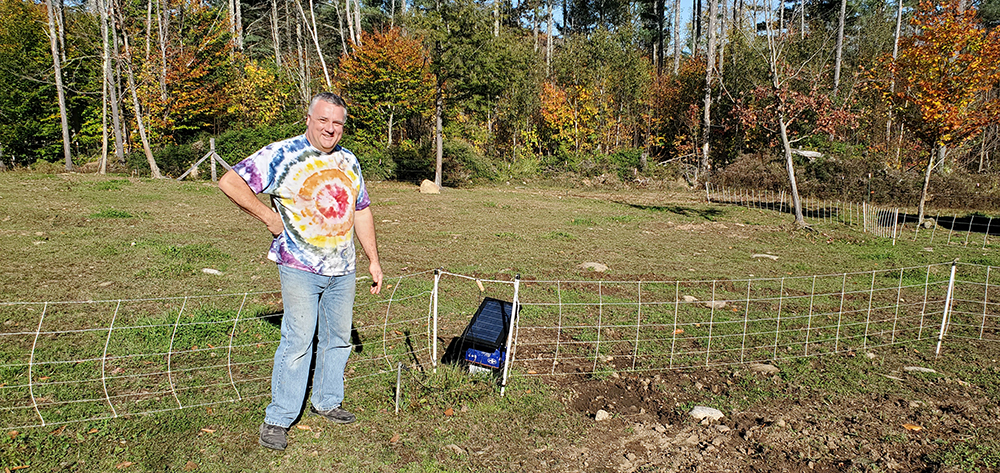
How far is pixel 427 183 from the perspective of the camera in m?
22.6

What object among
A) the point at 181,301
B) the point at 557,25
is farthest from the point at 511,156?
the point at 181,301

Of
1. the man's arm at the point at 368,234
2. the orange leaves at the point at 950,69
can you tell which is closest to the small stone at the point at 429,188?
the orange leaves at the point at 950,69

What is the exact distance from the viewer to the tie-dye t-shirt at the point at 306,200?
3340 millimetres

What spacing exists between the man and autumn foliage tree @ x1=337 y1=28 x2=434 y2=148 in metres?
24.8

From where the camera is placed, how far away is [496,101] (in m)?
31.3

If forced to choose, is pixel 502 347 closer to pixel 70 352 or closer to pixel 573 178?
pixel 70 352

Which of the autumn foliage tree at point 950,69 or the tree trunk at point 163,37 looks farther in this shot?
the tree trunk at point 163,37

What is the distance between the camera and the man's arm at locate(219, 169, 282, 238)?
320 centimetres

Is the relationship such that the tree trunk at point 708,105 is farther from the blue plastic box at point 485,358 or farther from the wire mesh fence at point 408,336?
the blue plastic box at point 485,358

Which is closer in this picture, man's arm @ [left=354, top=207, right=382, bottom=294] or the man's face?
the man's face

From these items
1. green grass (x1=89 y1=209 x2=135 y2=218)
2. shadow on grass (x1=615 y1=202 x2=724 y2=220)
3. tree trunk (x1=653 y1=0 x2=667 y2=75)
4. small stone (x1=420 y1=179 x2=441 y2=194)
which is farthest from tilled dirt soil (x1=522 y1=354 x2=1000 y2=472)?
tree trunk (x1=653 y1=0 x2=667 y2=75)

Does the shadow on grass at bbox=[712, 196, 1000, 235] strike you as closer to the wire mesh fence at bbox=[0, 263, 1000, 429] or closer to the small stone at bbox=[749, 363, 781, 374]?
the wire mesh fence at bbox=[0, 263, 1000, 429]

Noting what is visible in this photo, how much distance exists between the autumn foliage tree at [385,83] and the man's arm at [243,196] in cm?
2502

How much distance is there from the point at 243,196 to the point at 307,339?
996 millimetres
